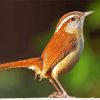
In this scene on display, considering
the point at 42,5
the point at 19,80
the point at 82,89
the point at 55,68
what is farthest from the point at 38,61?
the point at 42,5

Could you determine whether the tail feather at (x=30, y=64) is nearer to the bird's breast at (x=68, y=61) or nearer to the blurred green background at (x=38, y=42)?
the bird's breast at (x=68, y=61)

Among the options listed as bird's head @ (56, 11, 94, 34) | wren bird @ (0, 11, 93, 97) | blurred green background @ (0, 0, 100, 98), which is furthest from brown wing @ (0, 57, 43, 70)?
blurred green background @ (0, 0, 100, 98)

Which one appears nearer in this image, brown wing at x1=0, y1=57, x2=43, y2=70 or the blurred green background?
brown wing at x1=0, y1=57, x2=43, y2=70

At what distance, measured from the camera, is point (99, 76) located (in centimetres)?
374

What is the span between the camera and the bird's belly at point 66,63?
2.35 m

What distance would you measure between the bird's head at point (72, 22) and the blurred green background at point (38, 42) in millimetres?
1196

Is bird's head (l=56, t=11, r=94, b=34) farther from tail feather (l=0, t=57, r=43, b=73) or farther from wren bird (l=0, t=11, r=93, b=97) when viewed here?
tail feather (l=0, t=57, r=43, b=73)

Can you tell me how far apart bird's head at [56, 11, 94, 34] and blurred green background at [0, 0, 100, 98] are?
1.20m

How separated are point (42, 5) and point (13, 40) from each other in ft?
1.00

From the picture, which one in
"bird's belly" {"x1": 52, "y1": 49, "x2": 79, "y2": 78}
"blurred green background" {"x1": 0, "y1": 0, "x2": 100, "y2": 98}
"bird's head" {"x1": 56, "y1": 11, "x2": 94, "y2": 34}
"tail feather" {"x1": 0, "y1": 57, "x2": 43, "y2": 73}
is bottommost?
"blurred green background" {"x1": 0, "y1": 0, "x2": 100, "y2": 98}

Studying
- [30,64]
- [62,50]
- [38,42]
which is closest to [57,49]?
[62,50]

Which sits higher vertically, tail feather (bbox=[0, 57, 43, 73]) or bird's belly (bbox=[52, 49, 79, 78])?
tail feather (bbox=[0, 57, 43, 73])

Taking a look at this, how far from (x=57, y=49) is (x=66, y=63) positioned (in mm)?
53

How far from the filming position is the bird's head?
2.37m
